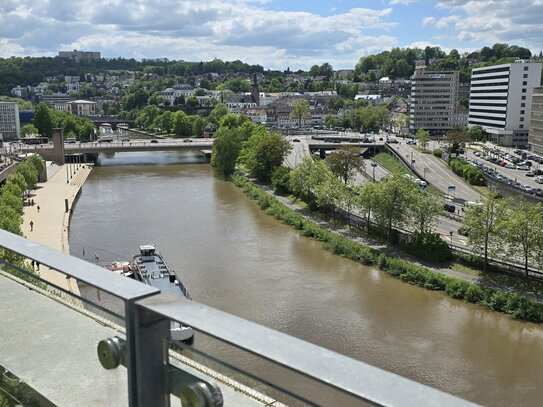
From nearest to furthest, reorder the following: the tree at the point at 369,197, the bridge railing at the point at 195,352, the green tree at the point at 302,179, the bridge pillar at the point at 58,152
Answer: the bridge railing at the point at 195,352, the tree at the point at 369,197, the green tree at the point at 302,179, the bridge pillar at the point at 58,152

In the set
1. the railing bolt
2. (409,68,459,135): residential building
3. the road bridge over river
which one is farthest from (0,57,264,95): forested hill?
the railing bolt

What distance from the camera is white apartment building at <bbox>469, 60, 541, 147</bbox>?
55.2 m

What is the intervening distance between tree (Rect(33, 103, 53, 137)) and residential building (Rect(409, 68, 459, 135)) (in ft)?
129

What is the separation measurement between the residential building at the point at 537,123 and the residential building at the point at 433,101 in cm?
1872

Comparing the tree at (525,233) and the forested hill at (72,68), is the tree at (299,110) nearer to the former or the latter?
the tree at (525,233)

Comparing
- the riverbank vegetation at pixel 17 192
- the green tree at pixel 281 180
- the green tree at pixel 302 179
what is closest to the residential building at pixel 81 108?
the riverbank vegetation at pixel 17 192

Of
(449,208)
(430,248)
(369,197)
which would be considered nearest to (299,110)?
(449,208)

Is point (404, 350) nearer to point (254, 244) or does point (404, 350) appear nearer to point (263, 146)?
point (254, 244)

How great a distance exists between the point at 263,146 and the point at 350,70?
125 meters

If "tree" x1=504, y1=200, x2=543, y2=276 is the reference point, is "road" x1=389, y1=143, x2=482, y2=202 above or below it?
below

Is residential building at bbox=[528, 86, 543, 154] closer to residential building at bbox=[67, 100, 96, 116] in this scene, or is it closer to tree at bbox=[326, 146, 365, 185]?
tree at bbox=[326, 146, 365, 185]

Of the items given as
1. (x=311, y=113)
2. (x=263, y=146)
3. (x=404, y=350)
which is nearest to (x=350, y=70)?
(x=311, y=113)

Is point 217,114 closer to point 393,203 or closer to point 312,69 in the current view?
point 393,203

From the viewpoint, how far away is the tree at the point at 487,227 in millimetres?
16469
